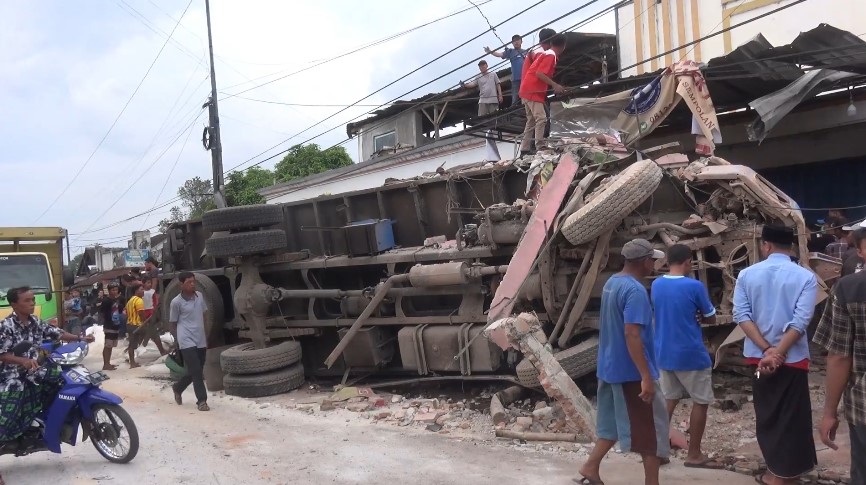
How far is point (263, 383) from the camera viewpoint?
843 cm

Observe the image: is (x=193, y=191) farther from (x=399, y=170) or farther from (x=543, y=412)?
(x=543, y=412)

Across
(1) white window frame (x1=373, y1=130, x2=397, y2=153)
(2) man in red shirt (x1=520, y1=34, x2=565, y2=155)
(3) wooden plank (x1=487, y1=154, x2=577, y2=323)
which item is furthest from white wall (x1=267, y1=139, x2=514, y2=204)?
(3) wooden plank (x1=487, y1=154, x2=577, y2=323)

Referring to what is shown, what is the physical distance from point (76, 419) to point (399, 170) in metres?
12.6

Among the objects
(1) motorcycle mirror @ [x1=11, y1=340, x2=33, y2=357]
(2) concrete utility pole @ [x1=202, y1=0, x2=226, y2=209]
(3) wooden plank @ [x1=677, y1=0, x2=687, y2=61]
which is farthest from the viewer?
(2) concrete utility pole @ [x1=202, y1=0, x2=226, y2=209]

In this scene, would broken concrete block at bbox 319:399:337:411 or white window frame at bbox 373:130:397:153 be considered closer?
broken concrete block at bbox 319:399:337:411

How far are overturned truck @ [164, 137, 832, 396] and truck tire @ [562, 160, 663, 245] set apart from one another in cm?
1

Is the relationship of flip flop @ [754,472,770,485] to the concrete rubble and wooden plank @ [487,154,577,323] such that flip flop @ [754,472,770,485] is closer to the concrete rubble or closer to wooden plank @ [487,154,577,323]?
the concrete rubble

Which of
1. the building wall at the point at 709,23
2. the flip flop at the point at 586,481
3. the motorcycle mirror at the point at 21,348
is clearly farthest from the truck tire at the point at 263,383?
the building wall at the point at 709,23

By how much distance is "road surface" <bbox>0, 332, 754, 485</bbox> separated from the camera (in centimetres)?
504

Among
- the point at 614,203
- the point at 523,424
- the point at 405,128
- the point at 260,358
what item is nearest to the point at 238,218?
the point at 260,358

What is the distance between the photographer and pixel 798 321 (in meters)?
3.98

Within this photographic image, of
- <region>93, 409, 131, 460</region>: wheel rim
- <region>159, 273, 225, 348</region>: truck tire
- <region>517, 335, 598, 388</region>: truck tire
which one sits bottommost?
<region>93, 409, 131, 460</region>: wheel rim

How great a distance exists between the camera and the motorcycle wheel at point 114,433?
5625mm

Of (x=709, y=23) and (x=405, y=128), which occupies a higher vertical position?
(x=709, y=23)
